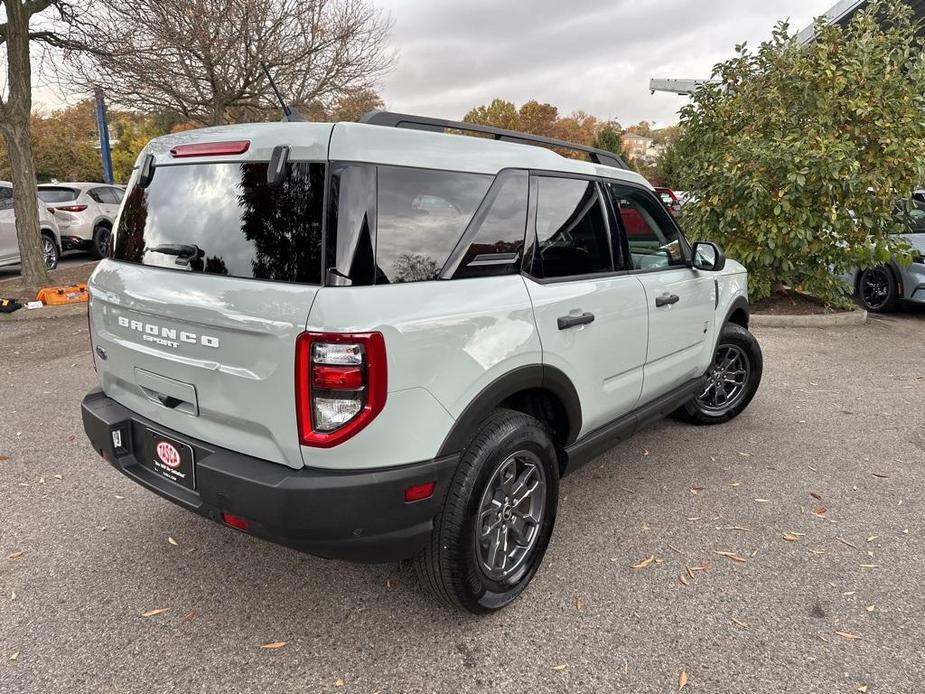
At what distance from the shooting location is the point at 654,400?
3469 mm

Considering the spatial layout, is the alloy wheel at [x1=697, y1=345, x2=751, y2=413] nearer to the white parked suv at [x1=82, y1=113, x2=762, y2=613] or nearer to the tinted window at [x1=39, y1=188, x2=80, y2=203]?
the white parked suv at [x1=82, y1=113, x2=762, y2=613]

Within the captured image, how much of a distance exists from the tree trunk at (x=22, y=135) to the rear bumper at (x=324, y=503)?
8707 mm

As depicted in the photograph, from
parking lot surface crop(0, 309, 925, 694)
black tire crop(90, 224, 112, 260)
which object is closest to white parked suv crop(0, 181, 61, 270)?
black tire crop(90, 224, 112, 260)

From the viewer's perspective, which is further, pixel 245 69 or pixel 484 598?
pixel 245 69

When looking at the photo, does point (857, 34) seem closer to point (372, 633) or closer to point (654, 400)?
point (654, 400)

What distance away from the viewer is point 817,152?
7.14 meters

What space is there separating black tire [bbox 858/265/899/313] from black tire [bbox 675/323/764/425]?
5.65 metres

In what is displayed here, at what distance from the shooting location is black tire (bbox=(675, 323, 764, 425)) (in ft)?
14.5

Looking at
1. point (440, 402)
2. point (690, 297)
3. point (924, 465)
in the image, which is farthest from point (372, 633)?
point (924, 465)

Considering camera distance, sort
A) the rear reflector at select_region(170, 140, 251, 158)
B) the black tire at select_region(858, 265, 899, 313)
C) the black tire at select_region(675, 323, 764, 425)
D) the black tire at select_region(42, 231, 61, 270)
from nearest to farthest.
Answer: the rear reflector at select_region(170, 140, 251, 158)
the black tire at select_region(675, 323, 764, 425)
the black tire at select_region(858, 265, 899, 313)
the black tire at select_region(42, 231, 61, 270)

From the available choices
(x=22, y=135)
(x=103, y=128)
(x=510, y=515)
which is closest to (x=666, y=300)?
(x=510, y=515)

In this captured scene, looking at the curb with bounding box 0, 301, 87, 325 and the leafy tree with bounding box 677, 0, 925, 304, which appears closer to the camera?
the leafy tree with bounding box 677, 0, 925, 304

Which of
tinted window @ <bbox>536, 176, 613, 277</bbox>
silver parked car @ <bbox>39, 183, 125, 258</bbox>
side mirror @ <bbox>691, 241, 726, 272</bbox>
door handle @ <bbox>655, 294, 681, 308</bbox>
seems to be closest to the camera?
tinted window @ <bbox>536, 176, 613, 277</bbox>

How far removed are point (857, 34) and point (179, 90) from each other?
41.6 ft
